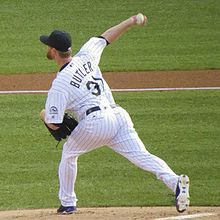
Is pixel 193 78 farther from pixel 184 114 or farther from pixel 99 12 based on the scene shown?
pixel 99 12

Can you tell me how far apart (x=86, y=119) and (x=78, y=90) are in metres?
0.28

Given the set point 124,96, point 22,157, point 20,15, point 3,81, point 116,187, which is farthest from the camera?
point 20,15

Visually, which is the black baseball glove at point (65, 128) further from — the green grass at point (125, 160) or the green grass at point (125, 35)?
the green grass at point (125, 35)

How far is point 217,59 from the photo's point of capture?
18453 mm

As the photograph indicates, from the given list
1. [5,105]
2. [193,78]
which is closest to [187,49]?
[193,78]

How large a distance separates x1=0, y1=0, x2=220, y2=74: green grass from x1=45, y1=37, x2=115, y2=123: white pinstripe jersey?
27.3 feet

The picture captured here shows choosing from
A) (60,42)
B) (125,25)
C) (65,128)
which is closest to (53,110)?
(65,128)

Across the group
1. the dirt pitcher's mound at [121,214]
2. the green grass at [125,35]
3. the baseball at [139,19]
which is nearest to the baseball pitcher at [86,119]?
the dirt pitcher's mound at [121,214]

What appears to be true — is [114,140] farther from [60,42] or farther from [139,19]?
[139,19]

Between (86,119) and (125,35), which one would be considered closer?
(86,119)

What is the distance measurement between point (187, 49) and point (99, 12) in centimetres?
378

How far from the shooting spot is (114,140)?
361 inches

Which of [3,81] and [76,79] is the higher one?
[76,79]

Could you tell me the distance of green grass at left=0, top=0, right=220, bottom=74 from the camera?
715 inches
